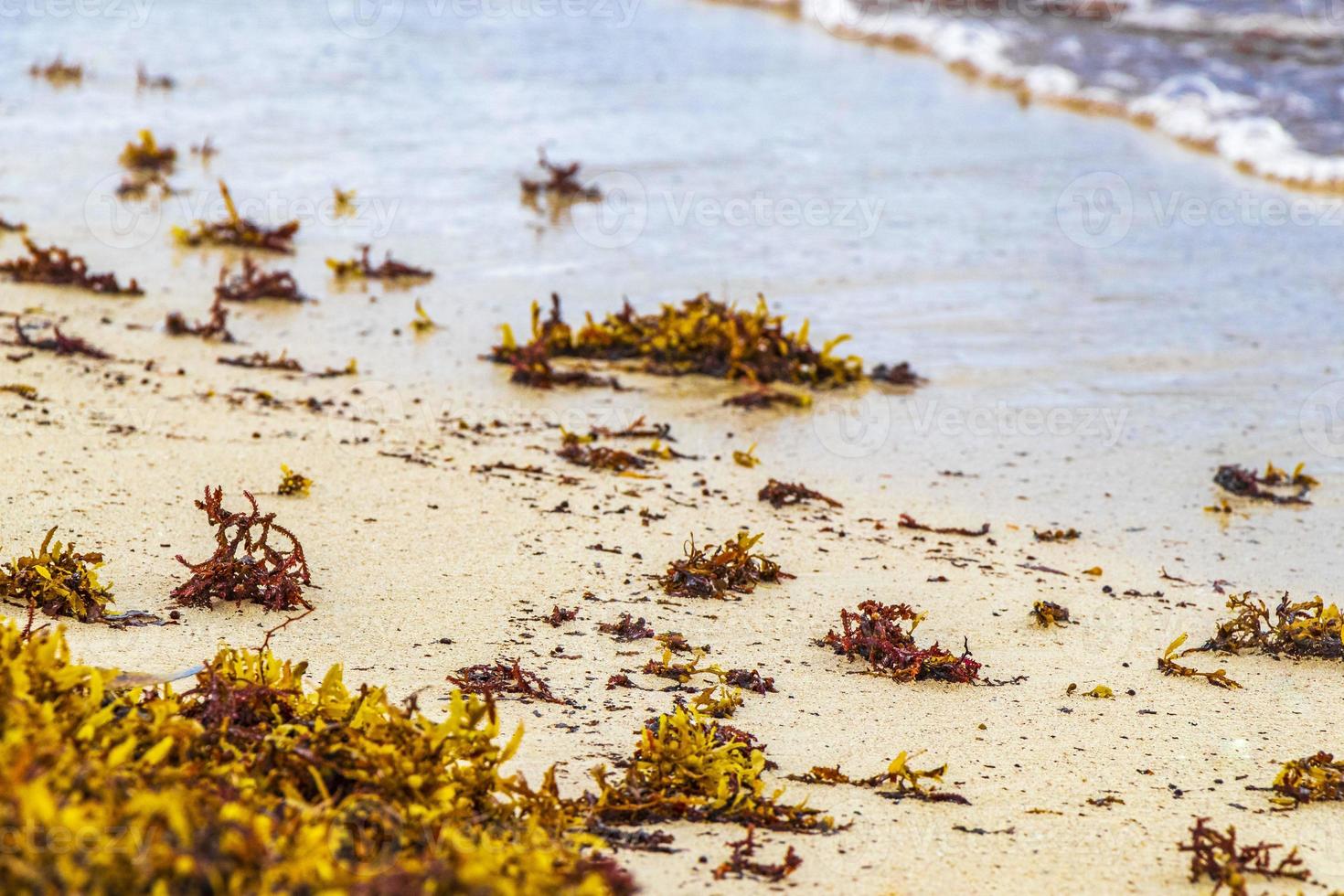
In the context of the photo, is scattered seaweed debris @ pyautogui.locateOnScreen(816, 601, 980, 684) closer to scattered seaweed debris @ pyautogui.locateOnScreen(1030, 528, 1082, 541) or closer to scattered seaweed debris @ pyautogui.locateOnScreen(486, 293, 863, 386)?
scattered seaweed debris @ pyautogui.locateOnScreen(1030, 528, 1082, 541)

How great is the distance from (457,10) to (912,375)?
12.0 m

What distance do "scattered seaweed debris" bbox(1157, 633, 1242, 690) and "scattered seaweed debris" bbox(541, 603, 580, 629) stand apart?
1.59 meters

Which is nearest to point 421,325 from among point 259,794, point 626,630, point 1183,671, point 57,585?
point 626,630

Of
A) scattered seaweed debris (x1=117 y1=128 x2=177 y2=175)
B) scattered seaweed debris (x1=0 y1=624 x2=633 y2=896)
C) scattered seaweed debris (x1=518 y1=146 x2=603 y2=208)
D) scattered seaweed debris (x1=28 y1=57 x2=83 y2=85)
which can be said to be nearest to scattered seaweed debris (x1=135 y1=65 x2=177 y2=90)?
scattered seaweed debris (x1=28 y1=57 x2=83 y2=85)

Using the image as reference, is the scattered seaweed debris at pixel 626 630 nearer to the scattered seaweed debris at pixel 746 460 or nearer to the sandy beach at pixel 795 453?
the sandy beach at pixel 795 453

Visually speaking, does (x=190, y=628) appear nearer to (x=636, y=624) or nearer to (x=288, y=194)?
(x=636, y=624)

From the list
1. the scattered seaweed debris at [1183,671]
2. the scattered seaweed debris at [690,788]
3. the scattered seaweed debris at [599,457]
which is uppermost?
the scattered seaweed debris at [599,457]

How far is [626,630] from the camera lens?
11.4 feet

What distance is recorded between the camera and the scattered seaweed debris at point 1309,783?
2828 mm

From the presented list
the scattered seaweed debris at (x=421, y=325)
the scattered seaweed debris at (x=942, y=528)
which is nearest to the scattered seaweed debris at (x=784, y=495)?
the scattered seaweed debris at (x=942, y=528)

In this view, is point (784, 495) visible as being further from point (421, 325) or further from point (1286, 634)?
point (421, 325)

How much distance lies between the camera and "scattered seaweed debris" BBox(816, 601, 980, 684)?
339cm

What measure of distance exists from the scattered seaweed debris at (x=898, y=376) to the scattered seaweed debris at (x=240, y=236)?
336 centimetres

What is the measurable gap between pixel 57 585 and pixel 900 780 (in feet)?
6.64
